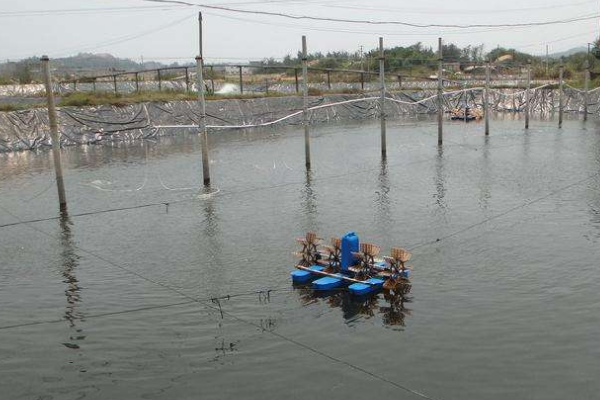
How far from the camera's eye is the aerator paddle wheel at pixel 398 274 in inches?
517

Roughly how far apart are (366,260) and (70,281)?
7464 mm

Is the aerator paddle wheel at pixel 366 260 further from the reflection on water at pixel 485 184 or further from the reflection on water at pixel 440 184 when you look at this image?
the reflection on water at pixel 485 184

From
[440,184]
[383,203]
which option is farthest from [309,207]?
[440,184]

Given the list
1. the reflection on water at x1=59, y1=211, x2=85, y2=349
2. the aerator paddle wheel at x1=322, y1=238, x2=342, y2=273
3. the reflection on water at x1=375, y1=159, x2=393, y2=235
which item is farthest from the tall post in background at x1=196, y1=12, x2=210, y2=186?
the aerator paddle wheel at x1=322, y1=238, x2=342, y2=273

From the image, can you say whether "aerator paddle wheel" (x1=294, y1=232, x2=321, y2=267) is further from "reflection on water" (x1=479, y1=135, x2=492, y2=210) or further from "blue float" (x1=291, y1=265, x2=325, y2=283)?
"reflection on water" (x1=479, y1=135, x2=492, y2=210)

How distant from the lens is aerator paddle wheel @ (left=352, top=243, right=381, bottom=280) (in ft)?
44.4

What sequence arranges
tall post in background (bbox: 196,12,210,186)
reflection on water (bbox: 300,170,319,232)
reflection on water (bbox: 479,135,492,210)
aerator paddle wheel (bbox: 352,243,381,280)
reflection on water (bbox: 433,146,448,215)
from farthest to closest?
tall post in background (bbox: 196,12,210,186), reflection on water (bbox: 479,135,492,210), reflection on water (bbox: 433,146,448,215), reflection on water (bbox: 300,170,319,232), aerator paddle wheel (bbox: 352,243,381,280)

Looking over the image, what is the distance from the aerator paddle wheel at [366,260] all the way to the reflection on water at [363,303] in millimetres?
531

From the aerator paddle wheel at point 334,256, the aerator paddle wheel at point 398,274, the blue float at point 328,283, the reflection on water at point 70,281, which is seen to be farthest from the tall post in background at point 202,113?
the aerator paddle wheel at point 398,274

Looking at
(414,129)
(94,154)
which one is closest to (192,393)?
(94,154)

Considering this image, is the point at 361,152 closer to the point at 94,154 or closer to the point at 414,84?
the point at 94,154

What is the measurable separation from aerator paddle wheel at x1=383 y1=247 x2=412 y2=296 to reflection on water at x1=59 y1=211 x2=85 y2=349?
6505mm

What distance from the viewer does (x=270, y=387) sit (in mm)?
→ 9625

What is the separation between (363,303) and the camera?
42.4 feet
